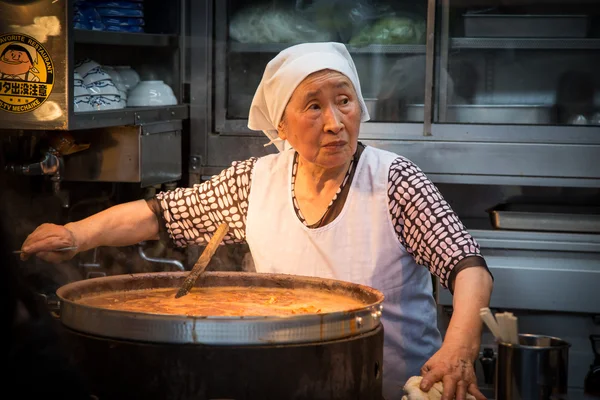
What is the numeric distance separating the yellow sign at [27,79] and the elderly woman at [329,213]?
0.43 metres

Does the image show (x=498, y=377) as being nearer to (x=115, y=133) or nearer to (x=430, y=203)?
(x=430, y=203)

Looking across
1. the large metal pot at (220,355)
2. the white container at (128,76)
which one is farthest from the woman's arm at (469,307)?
the white container at (128,76)

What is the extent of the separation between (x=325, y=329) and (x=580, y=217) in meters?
2.32

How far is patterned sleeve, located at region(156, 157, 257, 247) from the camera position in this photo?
9.18ft

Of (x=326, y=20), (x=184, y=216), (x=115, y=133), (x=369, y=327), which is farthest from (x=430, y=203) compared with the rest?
(x=326, y=20)

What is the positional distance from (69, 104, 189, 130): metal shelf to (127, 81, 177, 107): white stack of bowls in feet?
0.10

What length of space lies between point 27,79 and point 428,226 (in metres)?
1.33

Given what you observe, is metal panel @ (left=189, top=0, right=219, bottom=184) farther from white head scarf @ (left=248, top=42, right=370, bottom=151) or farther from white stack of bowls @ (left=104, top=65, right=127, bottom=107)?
white head scarf @ (left=248, top=42, right=370, bottom=151)

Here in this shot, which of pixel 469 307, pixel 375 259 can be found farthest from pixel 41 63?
pixel 469 307

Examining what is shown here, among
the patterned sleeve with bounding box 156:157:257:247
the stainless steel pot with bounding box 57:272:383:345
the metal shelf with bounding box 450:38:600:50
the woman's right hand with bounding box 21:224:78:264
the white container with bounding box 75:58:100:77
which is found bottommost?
the stainless steel pot with bounding box 57:272:383:345

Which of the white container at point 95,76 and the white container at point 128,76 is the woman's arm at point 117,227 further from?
the white container at point 128,76

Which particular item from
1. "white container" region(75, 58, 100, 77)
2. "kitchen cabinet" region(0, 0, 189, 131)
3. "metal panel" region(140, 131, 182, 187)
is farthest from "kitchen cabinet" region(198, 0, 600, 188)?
"white container" region(75, 58, 100, 77)

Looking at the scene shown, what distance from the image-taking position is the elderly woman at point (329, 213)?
246 cm

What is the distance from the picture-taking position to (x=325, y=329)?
5.80 ft
